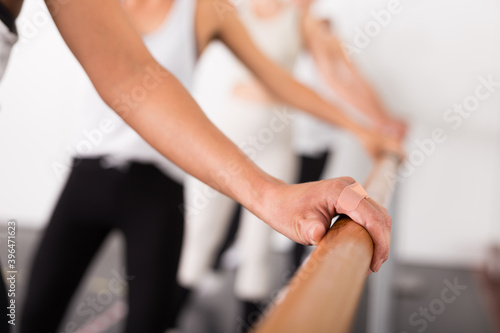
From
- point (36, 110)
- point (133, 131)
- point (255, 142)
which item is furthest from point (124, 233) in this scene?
point (36, 110)

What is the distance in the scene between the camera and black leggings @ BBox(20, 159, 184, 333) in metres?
1.08

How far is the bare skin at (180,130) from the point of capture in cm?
57

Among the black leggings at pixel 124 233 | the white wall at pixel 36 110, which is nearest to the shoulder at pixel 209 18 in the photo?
the black leggings at pixel 124 233

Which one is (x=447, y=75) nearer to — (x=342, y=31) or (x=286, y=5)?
(x=342, y=31)

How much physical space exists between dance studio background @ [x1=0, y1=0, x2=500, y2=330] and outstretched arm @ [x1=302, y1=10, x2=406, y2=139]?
2.33ft

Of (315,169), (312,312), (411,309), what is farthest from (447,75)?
(312,312)

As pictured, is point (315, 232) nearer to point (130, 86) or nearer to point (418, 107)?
point (130, 86)

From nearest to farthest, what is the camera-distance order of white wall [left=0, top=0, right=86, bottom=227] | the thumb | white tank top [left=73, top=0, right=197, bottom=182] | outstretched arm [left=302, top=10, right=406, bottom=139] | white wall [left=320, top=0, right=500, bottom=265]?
the thumb < white tank top [left=73, top=0, right=197, bottom=182] < outstretched arm [left=302, top=10, right=406, bottom=139] < white wall [left=320, top=0, right=500, bottom=265] < white wall [left=0, top=0, right=86, bottom=227]

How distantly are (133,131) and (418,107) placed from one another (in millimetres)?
2449

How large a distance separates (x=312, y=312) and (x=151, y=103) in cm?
36

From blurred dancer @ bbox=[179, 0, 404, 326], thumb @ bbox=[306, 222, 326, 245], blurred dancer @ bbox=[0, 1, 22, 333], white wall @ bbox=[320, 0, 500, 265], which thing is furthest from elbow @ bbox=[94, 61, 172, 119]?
white wall @ bbox=[320, 0, 500, 265]

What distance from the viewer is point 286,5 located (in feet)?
6.38

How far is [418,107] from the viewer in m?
3.17

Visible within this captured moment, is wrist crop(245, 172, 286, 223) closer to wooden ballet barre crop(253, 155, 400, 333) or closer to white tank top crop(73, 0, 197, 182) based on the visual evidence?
wooden ballet barre crop(253, 155, 400, 333)
